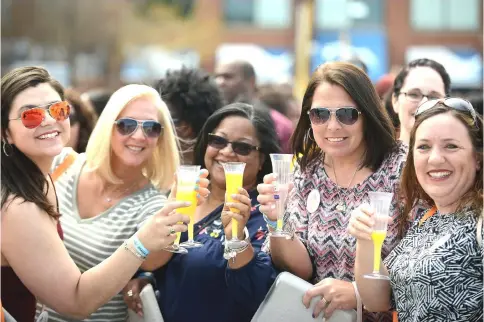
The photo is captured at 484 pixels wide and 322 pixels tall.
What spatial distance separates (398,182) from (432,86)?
1.71 metres

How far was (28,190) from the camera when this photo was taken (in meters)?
4.07

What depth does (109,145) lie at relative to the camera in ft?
15.5

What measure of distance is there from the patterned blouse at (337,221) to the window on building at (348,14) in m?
43.7

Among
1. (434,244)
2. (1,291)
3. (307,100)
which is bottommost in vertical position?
(1,291)

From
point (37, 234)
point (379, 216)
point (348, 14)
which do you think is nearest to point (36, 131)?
point (37, 234)

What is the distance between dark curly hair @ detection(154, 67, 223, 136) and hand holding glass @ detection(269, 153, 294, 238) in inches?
83.4

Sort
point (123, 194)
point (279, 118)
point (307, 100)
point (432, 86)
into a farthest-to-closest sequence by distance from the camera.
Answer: point (279, 118) < point (432, 86) < point (123, 194) < point (307, 100)

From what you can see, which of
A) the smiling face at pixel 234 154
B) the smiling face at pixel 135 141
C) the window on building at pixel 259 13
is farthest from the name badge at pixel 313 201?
the window on building at pixel 259 13

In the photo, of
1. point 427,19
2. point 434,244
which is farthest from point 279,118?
point 427,19

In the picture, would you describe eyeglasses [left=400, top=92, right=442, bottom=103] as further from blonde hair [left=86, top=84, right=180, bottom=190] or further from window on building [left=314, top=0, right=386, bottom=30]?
window on building [left=314, top=0, right=386, bottom=30]

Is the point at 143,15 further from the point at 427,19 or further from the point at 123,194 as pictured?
the point at 123,194

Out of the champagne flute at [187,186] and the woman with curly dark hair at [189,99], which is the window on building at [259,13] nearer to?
the woman with curly dark hair at [189,99]

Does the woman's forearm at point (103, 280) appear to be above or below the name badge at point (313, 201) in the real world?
below

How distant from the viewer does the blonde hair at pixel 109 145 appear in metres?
4.71
